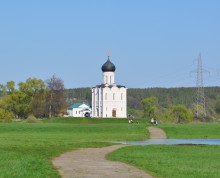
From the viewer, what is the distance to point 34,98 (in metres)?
115

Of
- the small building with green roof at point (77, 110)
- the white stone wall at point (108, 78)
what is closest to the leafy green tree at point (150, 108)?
the small building with green roof at point (77, 110)

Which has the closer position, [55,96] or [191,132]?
[191,132]

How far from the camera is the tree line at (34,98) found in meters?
114

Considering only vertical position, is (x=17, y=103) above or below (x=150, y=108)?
below

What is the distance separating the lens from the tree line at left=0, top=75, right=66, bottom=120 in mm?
113938

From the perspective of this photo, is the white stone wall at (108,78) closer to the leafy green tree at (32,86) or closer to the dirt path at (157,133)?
the leafy green tree at (32,86)

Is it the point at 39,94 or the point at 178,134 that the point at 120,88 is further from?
the point at 178,134

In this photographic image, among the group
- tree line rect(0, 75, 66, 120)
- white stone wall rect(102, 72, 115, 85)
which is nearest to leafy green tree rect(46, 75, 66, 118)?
tree line rect(0, 75, 66, 120)

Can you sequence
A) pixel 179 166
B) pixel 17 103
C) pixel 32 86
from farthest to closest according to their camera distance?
pixel 32 86, pixel 17 103, pixel 179 166

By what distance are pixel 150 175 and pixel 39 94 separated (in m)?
97.0

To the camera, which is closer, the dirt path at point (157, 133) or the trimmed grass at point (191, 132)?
the dirt path at point (157, 133)

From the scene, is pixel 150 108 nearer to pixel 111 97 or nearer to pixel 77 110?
pixel 77 110

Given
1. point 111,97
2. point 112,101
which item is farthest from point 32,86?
point 112,101

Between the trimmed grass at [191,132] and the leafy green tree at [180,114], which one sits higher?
the leafy green tree at [180,114]
